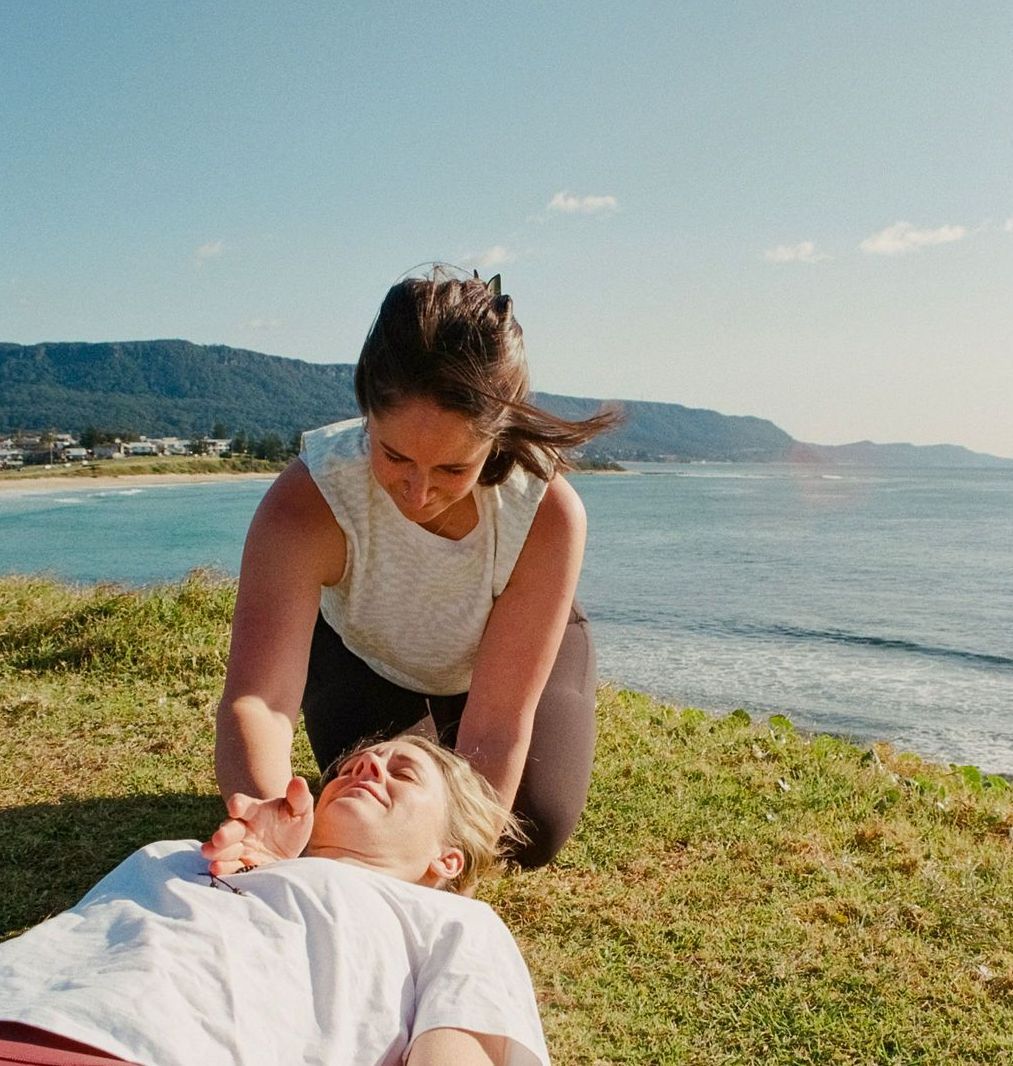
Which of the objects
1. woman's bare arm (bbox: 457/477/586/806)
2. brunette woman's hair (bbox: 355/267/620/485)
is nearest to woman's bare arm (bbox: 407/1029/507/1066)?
woman's bare arm (bbox: 457/477/586/806)

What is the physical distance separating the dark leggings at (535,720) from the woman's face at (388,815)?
72 centimetres

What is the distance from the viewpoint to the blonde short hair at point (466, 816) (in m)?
2.42

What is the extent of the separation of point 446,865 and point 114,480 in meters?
83.0

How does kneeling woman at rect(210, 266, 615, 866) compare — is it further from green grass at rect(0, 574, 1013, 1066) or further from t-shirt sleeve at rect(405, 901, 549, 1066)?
t-shirt sleeve at rect(405, 901, 549, 1066)

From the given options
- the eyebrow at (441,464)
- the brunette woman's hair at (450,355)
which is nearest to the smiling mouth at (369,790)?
the eyebrow at (441,464)

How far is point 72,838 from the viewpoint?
3.44m

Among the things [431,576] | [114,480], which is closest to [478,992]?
[431,576]

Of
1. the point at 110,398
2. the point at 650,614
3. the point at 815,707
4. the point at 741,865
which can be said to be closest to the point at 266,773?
the point at 741,865

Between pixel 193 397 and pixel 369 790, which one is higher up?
pixel 193 397

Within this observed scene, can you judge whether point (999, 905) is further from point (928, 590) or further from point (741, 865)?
point (928, 590)

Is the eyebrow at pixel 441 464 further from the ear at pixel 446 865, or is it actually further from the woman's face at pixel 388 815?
the ear at pixel 446 865

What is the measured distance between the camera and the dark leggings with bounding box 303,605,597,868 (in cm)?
312

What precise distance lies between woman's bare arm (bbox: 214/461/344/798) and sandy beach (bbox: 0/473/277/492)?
233 feet

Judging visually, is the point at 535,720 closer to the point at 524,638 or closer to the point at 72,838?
the point at 524,638
